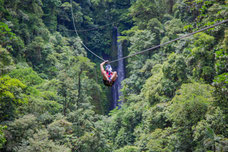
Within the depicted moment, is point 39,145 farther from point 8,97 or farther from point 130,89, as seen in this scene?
point 130,89

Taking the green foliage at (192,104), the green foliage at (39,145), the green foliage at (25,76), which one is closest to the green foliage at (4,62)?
the green foliage at (25,76)

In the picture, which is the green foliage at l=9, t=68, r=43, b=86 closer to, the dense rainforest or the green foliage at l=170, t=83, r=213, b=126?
the dense rainforest

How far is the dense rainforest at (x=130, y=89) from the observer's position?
8492 mm

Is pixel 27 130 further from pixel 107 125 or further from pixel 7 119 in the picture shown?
pixel 107 125

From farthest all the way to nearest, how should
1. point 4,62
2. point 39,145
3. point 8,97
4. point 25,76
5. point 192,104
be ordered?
point 25,76, point 4,62, point 8,97, point 192,104, point 39,145

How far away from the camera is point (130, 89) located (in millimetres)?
17594

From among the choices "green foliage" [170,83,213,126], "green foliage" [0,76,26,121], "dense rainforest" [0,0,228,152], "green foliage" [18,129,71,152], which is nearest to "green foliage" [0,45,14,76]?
"dense rainforest" [0,0,228,152]

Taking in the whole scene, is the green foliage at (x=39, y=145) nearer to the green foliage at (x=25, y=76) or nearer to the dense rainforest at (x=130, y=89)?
the dense rainforest at (x=130, y=89)

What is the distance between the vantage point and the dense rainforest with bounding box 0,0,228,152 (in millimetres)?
8492

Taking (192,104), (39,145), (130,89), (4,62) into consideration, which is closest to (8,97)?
(39,145)

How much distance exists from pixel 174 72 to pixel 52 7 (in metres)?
15.8

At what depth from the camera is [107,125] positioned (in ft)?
57.3

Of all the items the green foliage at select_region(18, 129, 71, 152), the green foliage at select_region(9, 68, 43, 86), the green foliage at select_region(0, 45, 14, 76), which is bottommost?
the green foliage at select_region(18, 129, 71, 152)

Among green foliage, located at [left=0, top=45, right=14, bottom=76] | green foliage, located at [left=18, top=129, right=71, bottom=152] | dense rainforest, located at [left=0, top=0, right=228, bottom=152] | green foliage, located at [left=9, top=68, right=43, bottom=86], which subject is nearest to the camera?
green foliage, located at [left=18, top=129, right=71, bottom=152]
